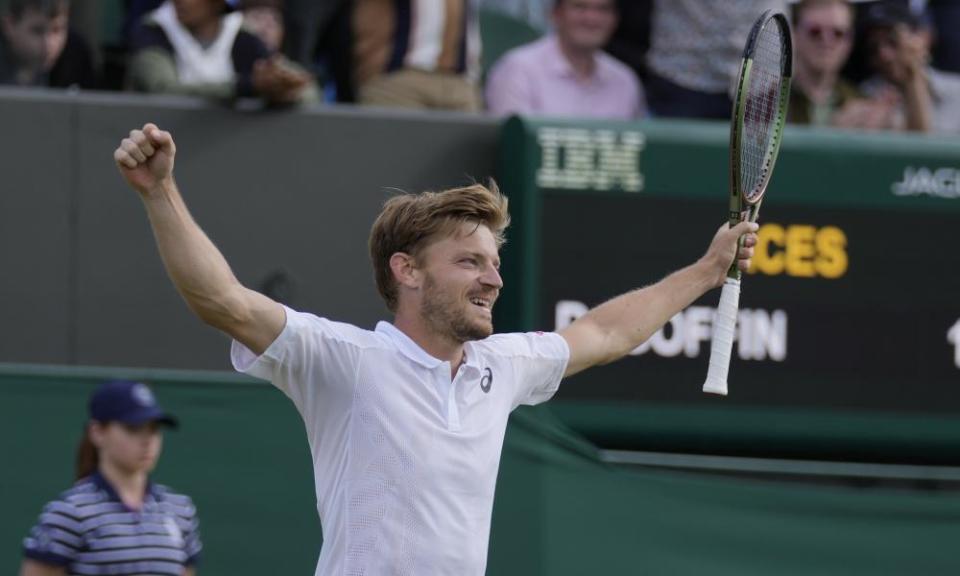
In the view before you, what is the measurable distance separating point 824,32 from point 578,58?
1.13 m

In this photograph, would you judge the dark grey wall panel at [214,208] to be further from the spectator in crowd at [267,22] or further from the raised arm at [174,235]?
the raised arm at [174,235]

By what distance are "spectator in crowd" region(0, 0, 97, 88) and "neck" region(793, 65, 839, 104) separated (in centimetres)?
328

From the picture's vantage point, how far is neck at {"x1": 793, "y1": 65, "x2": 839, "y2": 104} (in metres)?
8.23

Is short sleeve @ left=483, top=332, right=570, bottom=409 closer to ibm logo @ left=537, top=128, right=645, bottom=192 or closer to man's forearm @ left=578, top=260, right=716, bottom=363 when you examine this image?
man's forearm @ left=578, top=260, right=716, bottom=363

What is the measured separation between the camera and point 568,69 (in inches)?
Answer: 321

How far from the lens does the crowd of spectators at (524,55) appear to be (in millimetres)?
7422

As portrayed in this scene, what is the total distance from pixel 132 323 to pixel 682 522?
2.35m

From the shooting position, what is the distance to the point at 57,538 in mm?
5137

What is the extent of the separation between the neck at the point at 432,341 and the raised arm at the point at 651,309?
460 mm

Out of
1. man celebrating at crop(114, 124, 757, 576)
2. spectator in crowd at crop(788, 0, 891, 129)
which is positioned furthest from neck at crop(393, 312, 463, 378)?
spectator in crowd at crop(788, 0, 891, 129)

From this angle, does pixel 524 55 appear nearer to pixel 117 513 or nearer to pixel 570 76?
pixel 570 76

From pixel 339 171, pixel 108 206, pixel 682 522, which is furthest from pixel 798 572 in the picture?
pixel 108 206

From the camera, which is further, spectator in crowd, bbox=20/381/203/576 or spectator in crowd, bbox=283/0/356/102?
spectator in crowd, bbox=283/0/356/102

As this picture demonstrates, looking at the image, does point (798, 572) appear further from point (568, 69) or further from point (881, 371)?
point (568, 69)
